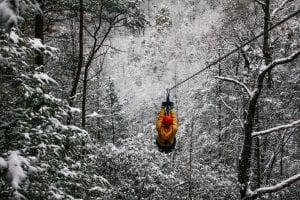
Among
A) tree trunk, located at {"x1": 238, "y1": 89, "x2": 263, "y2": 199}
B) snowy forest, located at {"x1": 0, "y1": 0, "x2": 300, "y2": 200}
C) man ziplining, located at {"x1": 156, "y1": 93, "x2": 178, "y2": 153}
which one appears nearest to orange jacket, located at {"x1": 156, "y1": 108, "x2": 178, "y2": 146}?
man ziplining, located at {"x1": 156, "y1": 93, "x2": 178, "y2": 153}

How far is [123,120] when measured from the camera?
37.9 meters

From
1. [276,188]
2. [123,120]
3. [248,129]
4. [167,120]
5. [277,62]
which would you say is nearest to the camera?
[276,188]

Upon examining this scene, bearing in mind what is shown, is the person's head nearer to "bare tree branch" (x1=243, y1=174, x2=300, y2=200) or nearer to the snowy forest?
the snowy forest

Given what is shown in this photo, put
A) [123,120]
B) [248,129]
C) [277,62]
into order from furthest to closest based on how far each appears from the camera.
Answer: [123,120] → [248,129] → [277,62]

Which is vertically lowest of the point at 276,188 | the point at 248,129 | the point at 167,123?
the point at 276,188

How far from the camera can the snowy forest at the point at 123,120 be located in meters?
5.25

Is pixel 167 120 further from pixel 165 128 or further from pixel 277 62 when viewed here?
pixel 277 62

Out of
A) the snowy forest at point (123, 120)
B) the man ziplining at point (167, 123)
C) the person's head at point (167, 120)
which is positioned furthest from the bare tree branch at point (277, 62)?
the person's head at point (167, 120)

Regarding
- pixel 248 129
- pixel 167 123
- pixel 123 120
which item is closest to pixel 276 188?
pixel 248 129

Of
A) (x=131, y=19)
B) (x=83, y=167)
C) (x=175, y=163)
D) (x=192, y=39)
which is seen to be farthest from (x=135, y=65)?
(x=83, y=167)

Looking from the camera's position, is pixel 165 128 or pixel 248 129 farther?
pixel 248 129

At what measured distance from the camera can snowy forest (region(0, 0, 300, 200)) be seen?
525 centimetres

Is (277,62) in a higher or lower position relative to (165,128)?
higher

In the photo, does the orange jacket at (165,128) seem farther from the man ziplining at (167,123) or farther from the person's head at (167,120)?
the person's head at (167,120)
